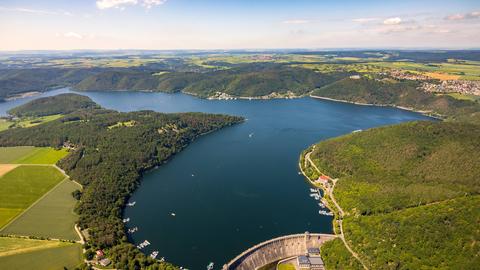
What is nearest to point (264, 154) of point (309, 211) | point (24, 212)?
point (309, 211)

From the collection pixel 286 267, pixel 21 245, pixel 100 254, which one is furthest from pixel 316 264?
pixel 21 245

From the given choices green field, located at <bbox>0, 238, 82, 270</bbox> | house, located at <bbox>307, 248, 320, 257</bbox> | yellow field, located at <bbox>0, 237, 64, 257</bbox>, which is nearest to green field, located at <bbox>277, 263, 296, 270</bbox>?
house, located at <bbox>307, 248, 320, 257</bbox>

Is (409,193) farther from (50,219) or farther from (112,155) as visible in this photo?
(112,155)

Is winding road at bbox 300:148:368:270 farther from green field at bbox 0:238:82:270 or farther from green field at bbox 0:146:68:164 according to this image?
green field at bbox 0:146:68:164

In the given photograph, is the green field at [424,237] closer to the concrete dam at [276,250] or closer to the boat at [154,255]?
the concrete dam at [276,250]

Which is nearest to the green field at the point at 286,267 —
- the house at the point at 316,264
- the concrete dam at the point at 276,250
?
the concrete dam at the point at 276,250

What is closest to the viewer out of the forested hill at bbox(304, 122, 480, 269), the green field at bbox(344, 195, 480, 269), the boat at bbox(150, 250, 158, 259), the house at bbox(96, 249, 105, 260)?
the green field at bbox(344, 195, 480, 269)
